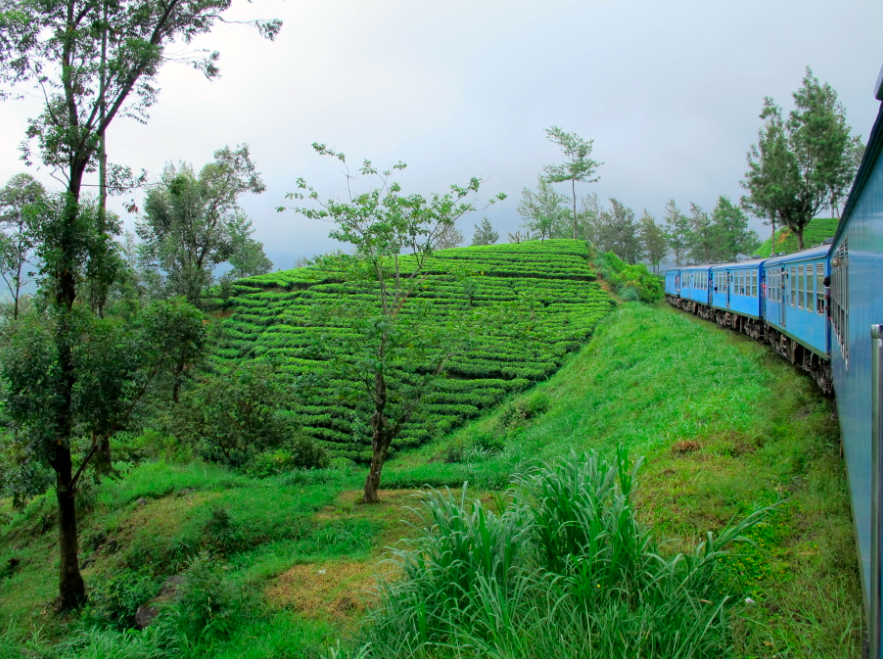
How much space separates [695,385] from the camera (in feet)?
35.7

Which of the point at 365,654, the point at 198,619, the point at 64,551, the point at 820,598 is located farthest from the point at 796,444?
the point at 64,551

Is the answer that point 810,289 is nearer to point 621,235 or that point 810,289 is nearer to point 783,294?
Answer: point 783,294

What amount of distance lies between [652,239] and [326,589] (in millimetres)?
60613

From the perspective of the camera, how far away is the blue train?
214 centimetres

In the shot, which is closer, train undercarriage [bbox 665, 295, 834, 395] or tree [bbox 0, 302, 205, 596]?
tree [bbox 0, 302, 205, 596]

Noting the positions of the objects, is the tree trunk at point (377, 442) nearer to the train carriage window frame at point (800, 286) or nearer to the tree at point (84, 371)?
the tree at point (84, 371)

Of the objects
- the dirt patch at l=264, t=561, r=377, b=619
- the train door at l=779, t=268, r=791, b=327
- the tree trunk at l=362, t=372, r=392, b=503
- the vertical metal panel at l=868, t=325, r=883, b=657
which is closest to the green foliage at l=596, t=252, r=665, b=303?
the train door at l=779, t=268, r=791, b=327

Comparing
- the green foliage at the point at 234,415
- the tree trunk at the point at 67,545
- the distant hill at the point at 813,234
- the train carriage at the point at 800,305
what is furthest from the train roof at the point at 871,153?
the distant hill at the point at 813,234

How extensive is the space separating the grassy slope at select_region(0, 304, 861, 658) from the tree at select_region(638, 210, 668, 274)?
46.1 m

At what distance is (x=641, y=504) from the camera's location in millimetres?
5977

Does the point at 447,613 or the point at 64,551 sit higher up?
the point at 447,613

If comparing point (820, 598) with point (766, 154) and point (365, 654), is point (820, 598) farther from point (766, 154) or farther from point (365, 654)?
point (766, 154)

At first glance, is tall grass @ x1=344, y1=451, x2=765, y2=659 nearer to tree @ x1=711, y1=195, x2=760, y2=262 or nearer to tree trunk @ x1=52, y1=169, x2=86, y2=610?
tree trunk @ x1=52, y1=169, x2=86, y2=610

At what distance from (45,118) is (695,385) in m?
12.3
